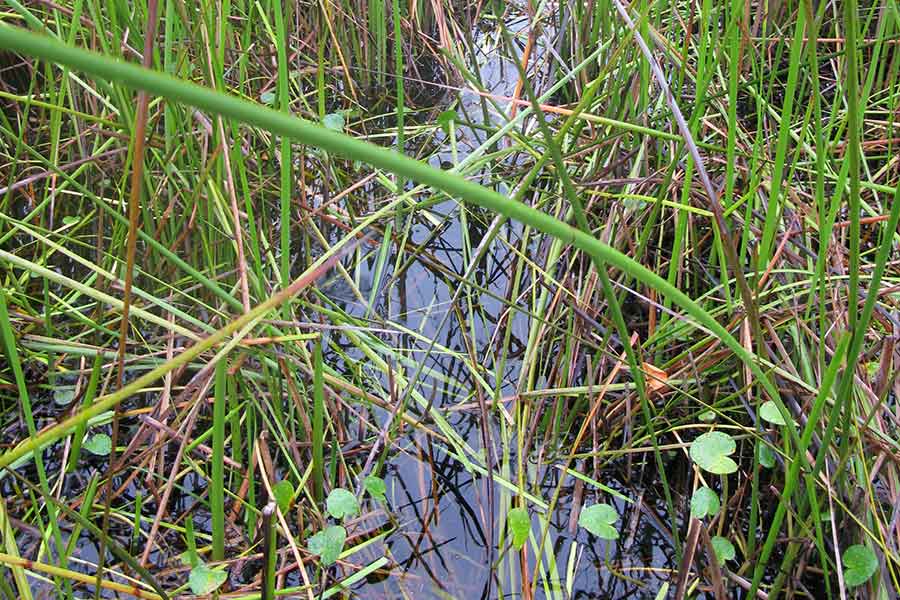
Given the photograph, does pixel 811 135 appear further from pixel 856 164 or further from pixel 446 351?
pixel 856 164

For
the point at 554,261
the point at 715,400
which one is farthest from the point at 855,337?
the point at 554,261

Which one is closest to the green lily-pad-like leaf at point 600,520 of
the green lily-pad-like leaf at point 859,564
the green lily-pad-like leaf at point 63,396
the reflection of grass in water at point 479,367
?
the reflection of grass in water at point 479,367

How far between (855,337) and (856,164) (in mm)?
153

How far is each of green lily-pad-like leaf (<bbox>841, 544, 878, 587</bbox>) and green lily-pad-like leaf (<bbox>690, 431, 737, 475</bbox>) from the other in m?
A: 0.14

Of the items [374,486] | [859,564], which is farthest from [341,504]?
[859,564]

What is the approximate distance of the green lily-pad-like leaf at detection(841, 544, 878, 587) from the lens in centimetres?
74

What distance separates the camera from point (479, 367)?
1092 millimetres

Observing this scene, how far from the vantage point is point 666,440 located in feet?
3.28

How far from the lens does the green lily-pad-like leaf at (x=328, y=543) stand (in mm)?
809

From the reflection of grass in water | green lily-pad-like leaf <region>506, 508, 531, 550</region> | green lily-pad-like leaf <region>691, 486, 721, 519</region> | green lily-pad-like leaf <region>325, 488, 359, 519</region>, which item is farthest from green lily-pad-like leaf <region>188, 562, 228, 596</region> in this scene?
green lily-pad-like leaf <region>691, 486, 721, 519</region>

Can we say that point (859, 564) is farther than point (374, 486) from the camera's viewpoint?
No

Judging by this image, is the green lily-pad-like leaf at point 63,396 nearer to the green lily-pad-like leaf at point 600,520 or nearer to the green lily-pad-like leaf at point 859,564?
the green lily-pad-like leaf at point 600,520

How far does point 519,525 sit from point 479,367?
31 centimetres

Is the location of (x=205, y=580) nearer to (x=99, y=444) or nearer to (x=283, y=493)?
(x=283, y=493)
